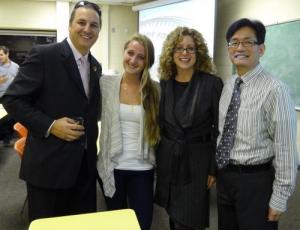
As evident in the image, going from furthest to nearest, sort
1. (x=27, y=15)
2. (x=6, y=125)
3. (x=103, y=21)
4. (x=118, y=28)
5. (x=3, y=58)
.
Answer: (x=118, y=28) → (x=103, y=21) → (x=27, y=15) → (x=3, y=58) → (x=6, y=125)

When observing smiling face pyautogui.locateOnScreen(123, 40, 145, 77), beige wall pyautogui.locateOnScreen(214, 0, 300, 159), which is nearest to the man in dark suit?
smiling face pyautogui.locateOnScreen(123, 40, 145, 77)

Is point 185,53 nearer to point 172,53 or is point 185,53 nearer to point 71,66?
point 172,53

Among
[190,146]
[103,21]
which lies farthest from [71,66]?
[103,21]

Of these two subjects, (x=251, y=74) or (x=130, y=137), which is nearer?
(x=251, y=74)

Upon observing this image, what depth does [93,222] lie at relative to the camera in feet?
4.03

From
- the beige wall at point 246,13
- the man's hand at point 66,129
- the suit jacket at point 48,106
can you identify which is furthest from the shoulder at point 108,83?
the beige wall at point 246,13

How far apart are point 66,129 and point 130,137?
1.38ft

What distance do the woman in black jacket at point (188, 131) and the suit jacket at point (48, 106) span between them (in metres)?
0.48

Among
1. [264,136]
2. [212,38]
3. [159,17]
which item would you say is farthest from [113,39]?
[264,136]

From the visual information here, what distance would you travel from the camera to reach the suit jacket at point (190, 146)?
1.76 m

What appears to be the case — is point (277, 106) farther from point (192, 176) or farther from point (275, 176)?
point (192, 176)

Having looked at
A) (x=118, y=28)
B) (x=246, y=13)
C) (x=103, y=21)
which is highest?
(x=103, y=21)

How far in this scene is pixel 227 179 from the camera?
163cm

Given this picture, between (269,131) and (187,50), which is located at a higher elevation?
(187,50)
